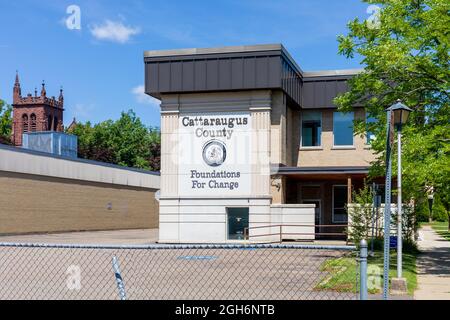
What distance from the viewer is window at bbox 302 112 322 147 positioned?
125 ft

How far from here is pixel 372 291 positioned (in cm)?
1383

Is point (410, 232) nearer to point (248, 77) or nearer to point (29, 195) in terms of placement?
point (248, 77)

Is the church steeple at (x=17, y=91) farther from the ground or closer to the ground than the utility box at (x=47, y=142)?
farther from the ground

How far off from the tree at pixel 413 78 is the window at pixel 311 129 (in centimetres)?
1684

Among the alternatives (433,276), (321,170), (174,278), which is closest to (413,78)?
(433,276)

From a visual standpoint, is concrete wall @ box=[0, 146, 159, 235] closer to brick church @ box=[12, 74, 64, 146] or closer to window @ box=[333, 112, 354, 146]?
window @ box=[333, 112, 354, 146]

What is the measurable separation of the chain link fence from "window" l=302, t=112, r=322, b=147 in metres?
15.7

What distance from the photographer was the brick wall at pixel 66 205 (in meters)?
39.8

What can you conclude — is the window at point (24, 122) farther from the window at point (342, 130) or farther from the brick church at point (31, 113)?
the window at point (342, 130)

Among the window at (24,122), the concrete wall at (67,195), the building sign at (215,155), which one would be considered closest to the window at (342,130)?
the building sign at (215,155)

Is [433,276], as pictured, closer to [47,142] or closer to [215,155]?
[215,155]

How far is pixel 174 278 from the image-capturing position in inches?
649

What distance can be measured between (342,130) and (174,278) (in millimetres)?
23245
